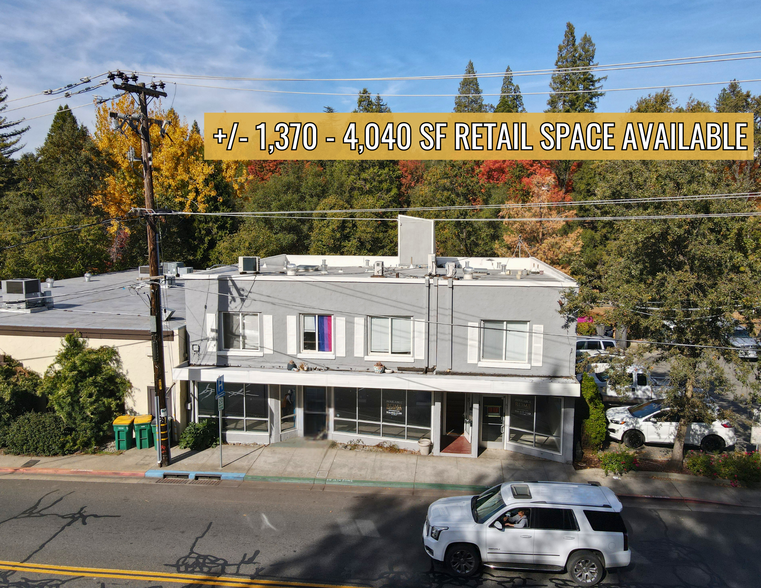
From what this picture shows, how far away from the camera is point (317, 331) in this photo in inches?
722

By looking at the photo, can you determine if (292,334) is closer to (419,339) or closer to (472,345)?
(419,339)

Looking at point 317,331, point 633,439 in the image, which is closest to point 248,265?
point 317,331

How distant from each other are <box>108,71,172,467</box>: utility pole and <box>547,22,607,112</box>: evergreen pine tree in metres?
44.9

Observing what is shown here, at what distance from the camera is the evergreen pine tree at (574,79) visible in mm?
52406

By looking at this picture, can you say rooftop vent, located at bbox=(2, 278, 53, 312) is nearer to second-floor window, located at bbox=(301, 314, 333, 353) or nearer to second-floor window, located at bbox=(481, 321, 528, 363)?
second-floor window, located at bbox=(301, 314, 333, 353)

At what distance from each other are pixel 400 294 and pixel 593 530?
9.00 meters

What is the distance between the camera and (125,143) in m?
38.8

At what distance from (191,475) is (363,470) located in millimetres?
5137

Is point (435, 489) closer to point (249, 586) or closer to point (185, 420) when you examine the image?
point (249, 586)

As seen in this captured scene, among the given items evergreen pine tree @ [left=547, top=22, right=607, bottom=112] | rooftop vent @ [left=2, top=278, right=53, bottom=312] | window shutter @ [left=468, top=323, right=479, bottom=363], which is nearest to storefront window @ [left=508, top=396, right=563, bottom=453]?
window shutter @ [left=468, top=323, right=479, bottom=363]

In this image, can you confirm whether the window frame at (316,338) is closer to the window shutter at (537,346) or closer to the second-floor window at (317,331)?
the second-floor window at (317,331)

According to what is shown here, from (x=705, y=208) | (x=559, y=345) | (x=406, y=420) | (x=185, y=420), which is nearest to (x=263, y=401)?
(x=185, y=420)

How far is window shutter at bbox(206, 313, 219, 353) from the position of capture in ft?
60.7

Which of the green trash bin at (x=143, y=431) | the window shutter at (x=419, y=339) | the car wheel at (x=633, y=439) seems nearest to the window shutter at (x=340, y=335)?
the window shutter at (x=419, y=339)
